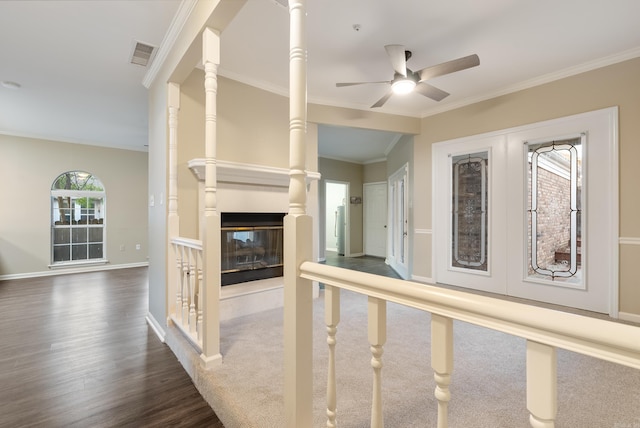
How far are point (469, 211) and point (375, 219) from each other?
3639 mm

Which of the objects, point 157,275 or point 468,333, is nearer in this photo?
point 468,333

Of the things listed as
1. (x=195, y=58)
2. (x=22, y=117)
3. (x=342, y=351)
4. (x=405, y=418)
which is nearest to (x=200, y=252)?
(x=342, y=351)

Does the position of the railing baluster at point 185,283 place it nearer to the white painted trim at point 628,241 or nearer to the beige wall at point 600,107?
the beige wall at point 600,107

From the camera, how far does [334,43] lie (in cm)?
261

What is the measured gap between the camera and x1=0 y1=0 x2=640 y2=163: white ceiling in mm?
2180

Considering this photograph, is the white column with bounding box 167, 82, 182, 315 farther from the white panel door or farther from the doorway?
the white panel door

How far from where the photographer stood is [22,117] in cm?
443

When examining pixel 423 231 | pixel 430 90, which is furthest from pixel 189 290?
pixel 423 231

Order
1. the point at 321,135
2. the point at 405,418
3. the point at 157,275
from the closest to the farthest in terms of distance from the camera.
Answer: the point at 405,418
the point at 157,275
the point at 321,135

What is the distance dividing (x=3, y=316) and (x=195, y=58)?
357 centimetres

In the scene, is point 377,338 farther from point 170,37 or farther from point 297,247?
point 170,37

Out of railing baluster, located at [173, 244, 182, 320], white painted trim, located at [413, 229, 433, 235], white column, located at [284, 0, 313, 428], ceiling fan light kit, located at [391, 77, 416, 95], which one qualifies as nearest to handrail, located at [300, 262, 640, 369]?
white column, located at [284, 0, 313, 428]

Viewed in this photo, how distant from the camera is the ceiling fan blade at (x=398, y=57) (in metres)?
2.35

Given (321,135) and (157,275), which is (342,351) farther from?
(321,135)
